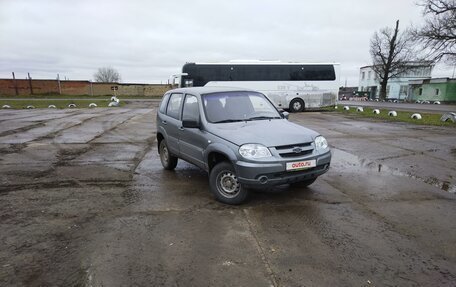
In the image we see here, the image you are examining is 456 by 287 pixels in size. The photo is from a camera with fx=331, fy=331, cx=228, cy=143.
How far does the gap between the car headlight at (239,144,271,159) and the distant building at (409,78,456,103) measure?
5479cm

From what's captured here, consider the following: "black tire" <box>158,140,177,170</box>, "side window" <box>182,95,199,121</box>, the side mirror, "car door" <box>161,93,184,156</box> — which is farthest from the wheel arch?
"black tire" <box>158,140,177,170</box>

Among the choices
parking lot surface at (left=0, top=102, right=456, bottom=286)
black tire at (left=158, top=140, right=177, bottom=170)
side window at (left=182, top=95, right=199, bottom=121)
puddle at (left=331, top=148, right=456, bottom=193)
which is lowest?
parking lot surface at (left=0, top=102, right=456, bottom=286)

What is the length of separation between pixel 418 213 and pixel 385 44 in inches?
2304

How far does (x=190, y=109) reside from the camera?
19.5 feet

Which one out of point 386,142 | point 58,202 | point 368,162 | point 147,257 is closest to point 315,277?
point 147,257

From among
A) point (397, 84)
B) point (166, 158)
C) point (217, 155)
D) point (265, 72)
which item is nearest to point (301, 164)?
point (217, 155)

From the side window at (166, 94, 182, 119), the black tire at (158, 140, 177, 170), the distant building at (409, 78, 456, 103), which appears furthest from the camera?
the distant building at (409, 78, 456, 103)

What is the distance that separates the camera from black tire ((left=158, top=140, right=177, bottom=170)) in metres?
6.82

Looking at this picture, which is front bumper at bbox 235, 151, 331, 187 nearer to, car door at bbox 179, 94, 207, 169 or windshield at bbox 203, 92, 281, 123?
car door at bbox 179, 94, 207, 169

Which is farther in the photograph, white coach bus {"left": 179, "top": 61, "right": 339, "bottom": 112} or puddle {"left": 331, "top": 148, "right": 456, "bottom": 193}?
white coach bus {"left": 179, "top": 61, "right": 339, "bottom": 112}

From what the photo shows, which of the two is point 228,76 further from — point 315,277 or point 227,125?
point 315,277

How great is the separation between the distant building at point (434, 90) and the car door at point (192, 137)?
5424cm

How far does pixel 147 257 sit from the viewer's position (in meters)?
3.42

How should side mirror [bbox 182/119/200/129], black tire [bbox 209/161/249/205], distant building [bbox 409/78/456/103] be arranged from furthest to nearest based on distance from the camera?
1. distant building [bbox 409/78/456/103]
2. side mirror [bbox 182/119/200/129]
3. black tire [bbox 209/161/249/205]
